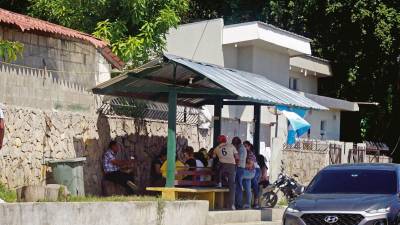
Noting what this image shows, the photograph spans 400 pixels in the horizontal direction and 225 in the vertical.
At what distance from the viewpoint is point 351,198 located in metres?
13.4

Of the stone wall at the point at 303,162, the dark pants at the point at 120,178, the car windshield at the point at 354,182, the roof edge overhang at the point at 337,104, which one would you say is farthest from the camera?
the roof edge overhang at the point at 337,104

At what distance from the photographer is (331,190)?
1427 cm

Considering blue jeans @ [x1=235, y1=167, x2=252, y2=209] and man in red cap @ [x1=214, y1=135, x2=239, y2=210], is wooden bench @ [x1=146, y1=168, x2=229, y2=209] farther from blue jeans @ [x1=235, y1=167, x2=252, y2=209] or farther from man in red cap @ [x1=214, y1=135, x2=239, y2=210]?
blue jeans @ [x1=235, y1=167, x2=252, y2=209]

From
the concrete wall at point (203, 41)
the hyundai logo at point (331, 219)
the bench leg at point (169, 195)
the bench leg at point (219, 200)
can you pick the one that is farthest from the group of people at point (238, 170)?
the concrete wall at point (203, 41)

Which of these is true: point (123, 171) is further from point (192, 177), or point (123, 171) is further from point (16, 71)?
point (16, 71)

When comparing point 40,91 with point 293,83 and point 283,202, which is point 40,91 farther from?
point 293,83

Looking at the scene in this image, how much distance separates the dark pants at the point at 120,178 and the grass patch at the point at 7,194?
3.42 metres

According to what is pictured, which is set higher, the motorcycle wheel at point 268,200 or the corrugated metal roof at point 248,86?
the corrugated metal roof at point 248,86

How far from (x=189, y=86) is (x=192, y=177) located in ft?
7.51

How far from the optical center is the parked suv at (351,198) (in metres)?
12.7

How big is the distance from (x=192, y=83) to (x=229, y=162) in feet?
6.93

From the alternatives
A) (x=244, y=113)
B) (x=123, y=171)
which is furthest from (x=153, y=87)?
(x=244, y=113)

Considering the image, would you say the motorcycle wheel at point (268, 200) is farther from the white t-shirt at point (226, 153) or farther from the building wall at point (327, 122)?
the building wall at point (327, 122)

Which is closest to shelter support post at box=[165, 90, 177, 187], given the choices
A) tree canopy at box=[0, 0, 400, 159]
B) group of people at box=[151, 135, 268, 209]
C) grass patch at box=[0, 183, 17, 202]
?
group of people at box=[151, 135, 268, 209]
